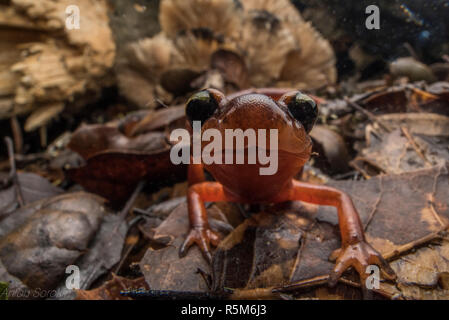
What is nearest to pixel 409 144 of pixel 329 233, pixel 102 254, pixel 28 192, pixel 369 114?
pixel 369 114

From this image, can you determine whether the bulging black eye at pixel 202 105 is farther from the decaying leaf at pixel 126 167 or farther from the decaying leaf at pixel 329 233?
the decaying leaf at pixel 126 167

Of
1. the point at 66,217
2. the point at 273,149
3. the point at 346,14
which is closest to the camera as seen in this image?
the point at 273,149

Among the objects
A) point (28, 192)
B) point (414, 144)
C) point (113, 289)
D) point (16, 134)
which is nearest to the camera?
point (113, 289)

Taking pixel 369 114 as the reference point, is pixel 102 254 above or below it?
below

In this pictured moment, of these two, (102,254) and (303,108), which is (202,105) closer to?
(303,108)

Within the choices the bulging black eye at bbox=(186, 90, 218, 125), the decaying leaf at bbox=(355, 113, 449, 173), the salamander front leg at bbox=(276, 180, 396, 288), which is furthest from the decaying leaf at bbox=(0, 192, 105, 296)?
the decaying leaf at bbox=(355, 113, 449, 173)

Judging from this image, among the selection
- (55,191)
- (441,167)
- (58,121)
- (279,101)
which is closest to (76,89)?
(58,121)
